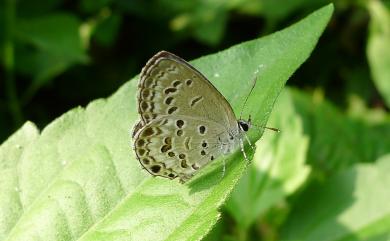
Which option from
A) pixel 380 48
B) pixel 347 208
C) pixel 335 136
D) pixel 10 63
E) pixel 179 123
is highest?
pixel 179 123

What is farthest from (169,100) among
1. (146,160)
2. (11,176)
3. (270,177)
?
(270,177)

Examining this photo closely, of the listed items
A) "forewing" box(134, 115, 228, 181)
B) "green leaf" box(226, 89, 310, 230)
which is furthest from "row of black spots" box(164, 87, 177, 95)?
"green leaf" box(226, 89, 310, 230)

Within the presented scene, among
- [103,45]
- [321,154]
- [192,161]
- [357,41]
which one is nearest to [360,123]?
[321,154]

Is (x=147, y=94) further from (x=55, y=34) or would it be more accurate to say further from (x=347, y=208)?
(x=55, y=34)

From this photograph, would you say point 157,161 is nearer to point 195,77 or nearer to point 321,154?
point 195,77

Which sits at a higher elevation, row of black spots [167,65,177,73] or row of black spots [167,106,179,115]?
row of black spots [167,65,177,73]

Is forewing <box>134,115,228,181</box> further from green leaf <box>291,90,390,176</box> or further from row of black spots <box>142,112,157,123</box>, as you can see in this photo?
green leaf <box>291,90,390,176</box>

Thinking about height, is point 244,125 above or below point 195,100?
below
